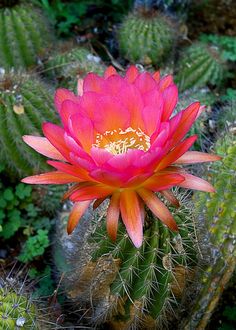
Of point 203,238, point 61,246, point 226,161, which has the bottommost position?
point 61,246

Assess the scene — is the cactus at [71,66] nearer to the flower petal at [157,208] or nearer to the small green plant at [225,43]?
the small green plant at [225,43]

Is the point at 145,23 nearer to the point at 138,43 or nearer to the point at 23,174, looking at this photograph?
the point at 138,43

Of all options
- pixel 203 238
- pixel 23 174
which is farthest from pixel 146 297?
pixel 23 174

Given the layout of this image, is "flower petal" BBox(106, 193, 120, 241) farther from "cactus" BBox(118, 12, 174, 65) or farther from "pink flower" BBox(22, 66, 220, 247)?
"cactus" BBox(118, 12, 174, 65)

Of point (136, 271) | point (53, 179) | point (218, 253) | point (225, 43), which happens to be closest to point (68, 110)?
point (53, 179)

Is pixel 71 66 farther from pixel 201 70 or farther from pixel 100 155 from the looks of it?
pixel 100 155

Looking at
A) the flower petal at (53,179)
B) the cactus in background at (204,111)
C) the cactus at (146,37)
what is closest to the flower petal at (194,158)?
the flower petal at (53,179)
